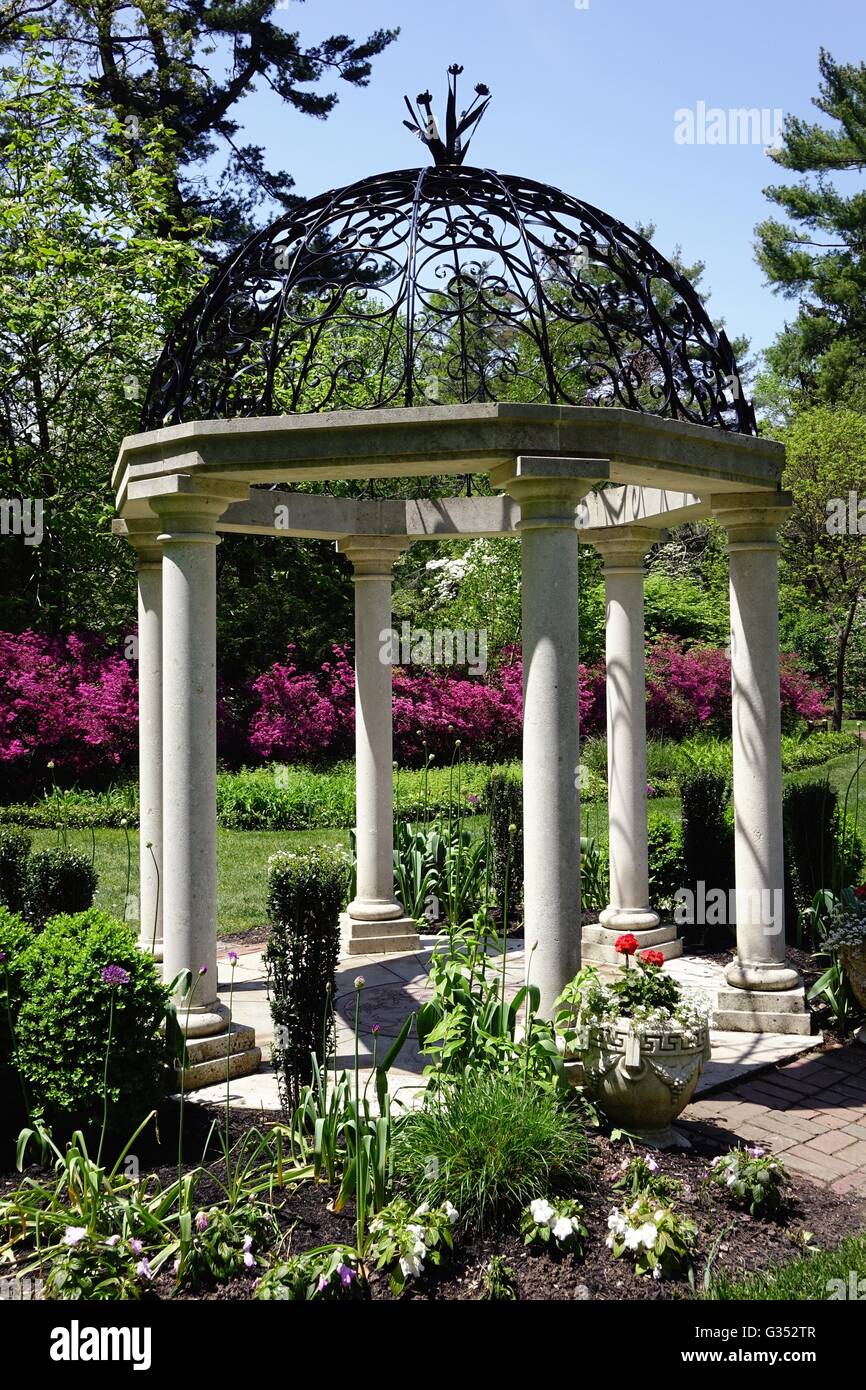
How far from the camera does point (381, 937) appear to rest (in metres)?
10.3

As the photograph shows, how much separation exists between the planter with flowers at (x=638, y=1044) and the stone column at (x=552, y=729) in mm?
299

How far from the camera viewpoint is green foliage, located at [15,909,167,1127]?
5.84 metres

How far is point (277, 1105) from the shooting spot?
21.4ft

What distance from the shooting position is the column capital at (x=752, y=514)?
309 inches

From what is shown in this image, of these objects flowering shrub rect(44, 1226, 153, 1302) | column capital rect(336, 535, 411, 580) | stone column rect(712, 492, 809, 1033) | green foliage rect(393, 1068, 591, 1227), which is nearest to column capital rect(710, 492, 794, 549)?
stone column rect(712, 492, 809, 1033)

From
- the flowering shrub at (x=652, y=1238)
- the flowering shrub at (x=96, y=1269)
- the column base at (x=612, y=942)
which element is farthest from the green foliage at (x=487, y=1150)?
the column base at (x=612, y=942)

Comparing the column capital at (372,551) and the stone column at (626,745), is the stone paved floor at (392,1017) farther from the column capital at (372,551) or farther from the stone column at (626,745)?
the column capital at (372,551)

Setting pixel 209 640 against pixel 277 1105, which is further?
pixel 209 640

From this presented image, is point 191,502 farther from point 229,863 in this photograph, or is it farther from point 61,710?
point 61,710

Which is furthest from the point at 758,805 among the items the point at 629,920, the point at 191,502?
the point at 191,502

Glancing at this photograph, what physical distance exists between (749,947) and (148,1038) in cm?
445

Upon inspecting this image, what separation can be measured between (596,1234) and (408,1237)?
3.10 feet

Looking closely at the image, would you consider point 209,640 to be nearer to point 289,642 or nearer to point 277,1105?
point 277,1105
